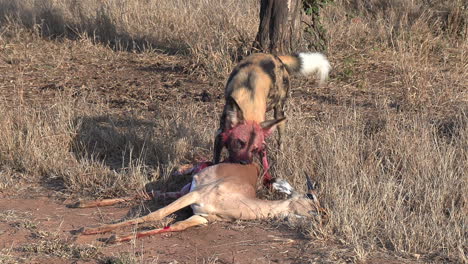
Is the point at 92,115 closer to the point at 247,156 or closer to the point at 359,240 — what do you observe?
the point at 247,156

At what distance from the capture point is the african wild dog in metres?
4.99

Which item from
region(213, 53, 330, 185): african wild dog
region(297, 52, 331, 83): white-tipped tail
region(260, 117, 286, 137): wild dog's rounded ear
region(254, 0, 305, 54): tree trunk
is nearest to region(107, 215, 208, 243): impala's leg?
region(213, 53, 330, 185): african wild dog

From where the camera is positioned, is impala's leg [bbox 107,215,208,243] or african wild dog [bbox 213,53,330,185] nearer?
impala's leg [bbox 107,215,208,243]

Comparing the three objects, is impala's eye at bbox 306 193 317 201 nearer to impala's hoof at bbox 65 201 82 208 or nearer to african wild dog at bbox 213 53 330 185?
african wild dog at bbox 213 53 330 185

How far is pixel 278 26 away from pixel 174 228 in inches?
154

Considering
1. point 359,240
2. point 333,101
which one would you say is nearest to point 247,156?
point 359,240

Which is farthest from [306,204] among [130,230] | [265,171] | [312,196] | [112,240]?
[112,240]

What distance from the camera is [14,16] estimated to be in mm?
10242

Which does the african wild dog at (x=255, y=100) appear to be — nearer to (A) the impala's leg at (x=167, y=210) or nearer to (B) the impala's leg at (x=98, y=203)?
(A) the impala's leg at (x=167, y=210)

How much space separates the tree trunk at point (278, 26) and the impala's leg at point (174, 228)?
364 centimetres

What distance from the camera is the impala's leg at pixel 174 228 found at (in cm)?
421

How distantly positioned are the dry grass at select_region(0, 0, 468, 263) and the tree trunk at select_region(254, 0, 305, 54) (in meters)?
0.28

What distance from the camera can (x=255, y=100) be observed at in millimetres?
5438

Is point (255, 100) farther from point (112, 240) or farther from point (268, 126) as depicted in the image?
point (112, 240)
